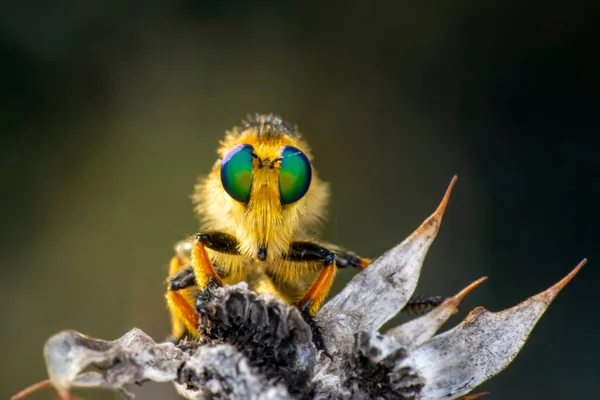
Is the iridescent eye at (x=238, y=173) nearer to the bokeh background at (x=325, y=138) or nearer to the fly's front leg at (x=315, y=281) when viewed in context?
the fly's front leg at (x=315, y=281)

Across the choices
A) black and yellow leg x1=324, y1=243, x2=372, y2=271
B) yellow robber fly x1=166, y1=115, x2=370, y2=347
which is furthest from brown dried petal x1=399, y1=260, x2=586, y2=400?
black and yellow leg x1=324, y1=243, x2=372, y2=271

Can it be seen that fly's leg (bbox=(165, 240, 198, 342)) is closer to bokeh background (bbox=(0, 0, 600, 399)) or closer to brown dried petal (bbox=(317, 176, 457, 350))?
brown dried petal (bbox=(317, 176, 457, 350))

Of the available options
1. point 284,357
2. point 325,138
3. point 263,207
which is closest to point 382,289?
point 284,357

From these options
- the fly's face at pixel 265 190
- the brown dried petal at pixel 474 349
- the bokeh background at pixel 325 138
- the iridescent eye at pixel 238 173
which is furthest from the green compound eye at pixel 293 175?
the bokeh background at pixel 325 138

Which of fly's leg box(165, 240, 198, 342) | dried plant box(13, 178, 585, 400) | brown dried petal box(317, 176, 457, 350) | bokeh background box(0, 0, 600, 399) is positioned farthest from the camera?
bokeh background box(0, 0, 600, 399)

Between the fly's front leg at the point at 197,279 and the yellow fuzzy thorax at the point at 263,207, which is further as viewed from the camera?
the yellow fuzzy thorax at the point at 263,207

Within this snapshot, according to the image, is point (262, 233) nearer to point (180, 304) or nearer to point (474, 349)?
point (180, 304)
